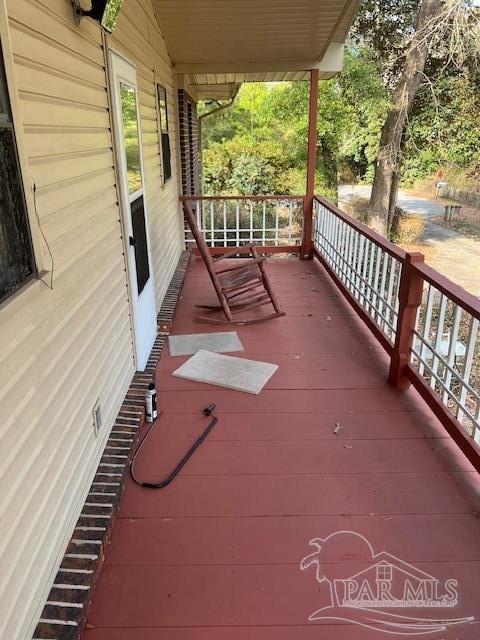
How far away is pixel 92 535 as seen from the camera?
1878mm

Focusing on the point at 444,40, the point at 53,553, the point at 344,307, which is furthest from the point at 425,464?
the point at 444,40

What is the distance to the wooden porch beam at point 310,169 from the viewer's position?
591cm

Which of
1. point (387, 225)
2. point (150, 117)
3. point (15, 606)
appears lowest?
point (387, 225)

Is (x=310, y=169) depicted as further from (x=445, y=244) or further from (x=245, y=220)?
(x=445, y=244)

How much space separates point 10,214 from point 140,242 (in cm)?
206

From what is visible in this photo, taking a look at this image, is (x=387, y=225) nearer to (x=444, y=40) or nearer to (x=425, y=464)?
(x=444, y=40)

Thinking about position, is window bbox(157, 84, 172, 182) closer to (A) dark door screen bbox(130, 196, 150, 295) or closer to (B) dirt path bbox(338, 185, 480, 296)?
(A) dark door screen bbox(130, 196, 150, 295)

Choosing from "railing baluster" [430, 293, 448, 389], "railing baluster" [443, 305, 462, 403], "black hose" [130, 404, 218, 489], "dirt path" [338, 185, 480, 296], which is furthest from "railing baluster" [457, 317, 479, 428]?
"dirt path" [338, 185, 480, 296]

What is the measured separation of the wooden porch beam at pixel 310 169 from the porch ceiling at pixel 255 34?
0.25 meters

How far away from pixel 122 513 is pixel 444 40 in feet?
39.6

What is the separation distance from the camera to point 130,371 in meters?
3.06

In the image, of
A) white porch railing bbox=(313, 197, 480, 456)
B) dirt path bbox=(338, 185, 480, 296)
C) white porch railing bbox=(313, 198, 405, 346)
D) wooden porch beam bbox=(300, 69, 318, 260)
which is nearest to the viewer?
white porch railing bbox=(313, 197, 480, 456)

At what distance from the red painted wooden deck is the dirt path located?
8.25 metres

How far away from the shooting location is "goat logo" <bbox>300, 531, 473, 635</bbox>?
163 cm
